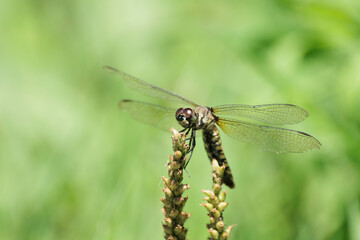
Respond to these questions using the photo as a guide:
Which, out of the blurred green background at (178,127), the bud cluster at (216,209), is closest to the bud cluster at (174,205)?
the bud cluster at (216,209)

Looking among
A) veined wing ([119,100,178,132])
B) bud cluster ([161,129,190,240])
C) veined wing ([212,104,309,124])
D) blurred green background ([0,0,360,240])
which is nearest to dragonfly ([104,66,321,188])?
veined wing ([212,104,309,124])

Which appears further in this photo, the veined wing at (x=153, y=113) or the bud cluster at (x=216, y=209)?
the veined wing at (x=153, y=113)

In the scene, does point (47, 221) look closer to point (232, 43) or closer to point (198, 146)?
point (198, 146)

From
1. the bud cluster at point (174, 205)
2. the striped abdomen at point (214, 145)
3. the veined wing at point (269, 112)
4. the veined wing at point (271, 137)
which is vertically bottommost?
the bud cluster at point (174, 205)

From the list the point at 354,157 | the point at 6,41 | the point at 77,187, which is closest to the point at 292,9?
the point at 354,157

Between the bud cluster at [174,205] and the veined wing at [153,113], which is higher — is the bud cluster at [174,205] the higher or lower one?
the lower one

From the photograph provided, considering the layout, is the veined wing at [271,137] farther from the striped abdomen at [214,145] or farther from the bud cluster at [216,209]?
the bud cluster at [216,209]

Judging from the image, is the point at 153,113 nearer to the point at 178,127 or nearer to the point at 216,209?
the point at 178,127

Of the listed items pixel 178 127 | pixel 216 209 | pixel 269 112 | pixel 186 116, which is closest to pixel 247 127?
pixel 269 112
